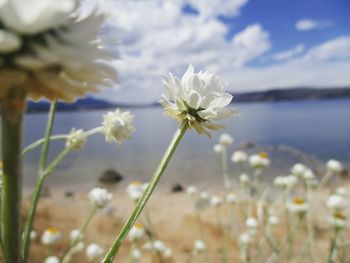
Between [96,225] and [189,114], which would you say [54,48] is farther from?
[96,225]

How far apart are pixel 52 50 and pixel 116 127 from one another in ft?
1.60

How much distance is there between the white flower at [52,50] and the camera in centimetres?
29

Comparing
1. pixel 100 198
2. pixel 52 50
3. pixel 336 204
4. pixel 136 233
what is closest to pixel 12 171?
pixel 52 50

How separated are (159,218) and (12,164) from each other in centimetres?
492

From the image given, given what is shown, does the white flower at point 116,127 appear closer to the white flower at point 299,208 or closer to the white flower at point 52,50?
the white flower at point 52,50

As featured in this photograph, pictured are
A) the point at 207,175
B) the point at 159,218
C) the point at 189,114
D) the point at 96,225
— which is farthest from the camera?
the point at 207,175

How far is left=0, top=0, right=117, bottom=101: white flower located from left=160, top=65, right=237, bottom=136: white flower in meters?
0.26

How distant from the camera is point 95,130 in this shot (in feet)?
2.64

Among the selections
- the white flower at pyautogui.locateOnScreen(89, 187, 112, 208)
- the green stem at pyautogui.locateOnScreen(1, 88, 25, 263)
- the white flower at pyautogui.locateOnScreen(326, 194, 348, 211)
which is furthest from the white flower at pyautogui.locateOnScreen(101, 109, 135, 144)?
the white flower at pyautogui.locateOnScreen(326, 194, 348, 211)

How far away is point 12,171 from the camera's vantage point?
0.35 m

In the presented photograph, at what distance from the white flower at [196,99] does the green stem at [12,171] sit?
0.28 metres

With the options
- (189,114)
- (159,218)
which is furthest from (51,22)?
(159,218)

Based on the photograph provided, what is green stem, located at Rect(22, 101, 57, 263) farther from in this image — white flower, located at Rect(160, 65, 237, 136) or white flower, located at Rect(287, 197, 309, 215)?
white flower, located at Rect(287, 197, 309, 215)

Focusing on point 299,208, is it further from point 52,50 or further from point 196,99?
point 52,50
